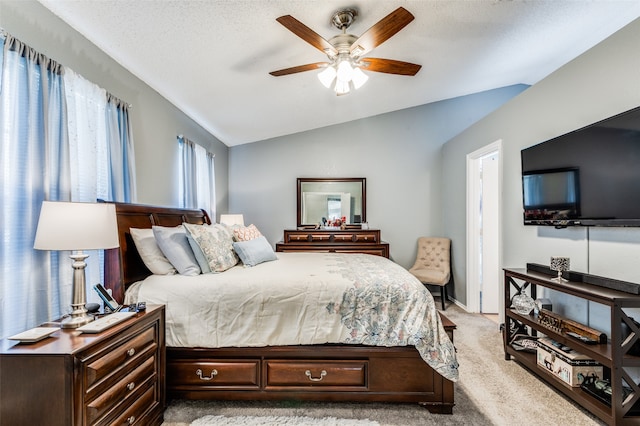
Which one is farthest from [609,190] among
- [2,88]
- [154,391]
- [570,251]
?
[2,88]

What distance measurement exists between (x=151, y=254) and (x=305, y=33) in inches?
74.2

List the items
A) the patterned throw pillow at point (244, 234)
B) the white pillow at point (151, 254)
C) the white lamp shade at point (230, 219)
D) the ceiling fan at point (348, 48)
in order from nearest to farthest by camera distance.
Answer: the ceiling fan at point (348, 48)
the white pillow at point (151, 254)
the patterned throw pillow at point (244, 234)
the white lamp shade at point (230, 219)

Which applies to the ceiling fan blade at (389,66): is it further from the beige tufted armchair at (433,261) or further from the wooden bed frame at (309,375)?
the beige tufted armchair at (433,261)

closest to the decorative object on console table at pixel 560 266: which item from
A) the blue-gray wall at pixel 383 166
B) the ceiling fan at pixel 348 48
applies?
the ceiling fan at pixel 348 48

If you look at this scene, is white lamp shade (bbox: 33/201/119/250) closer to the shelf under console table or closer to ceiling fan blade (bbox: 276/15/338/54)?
ceiling fan blade (bbox: 276/15/338/54)

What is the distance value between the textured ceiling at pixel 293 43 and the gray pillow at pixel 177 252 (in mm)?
1457

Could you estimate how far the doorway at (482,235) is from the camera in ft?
13.3

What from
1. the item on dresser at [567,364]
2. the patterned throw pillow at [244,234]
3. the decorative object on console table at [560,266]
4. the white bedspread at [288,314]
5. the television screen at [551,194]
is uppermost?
the television screen at [551,194]

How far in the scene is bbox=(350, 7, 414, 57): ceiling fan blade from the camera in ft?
5.93

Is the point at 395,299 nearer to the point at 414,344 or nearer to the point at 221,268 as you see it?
the point at 414,344

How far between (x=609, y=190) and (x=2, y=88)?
12.1ft

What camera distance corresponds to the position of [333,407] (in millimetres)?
2049

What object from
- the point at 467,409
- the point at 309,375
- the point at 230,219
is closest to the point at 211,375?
the point at 309,375

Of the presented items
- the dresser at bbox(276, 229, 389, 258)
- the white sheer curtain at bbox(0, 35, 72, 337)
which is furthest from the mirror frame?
the white sheer curtain at bbox(0, 35, 72, 337)
